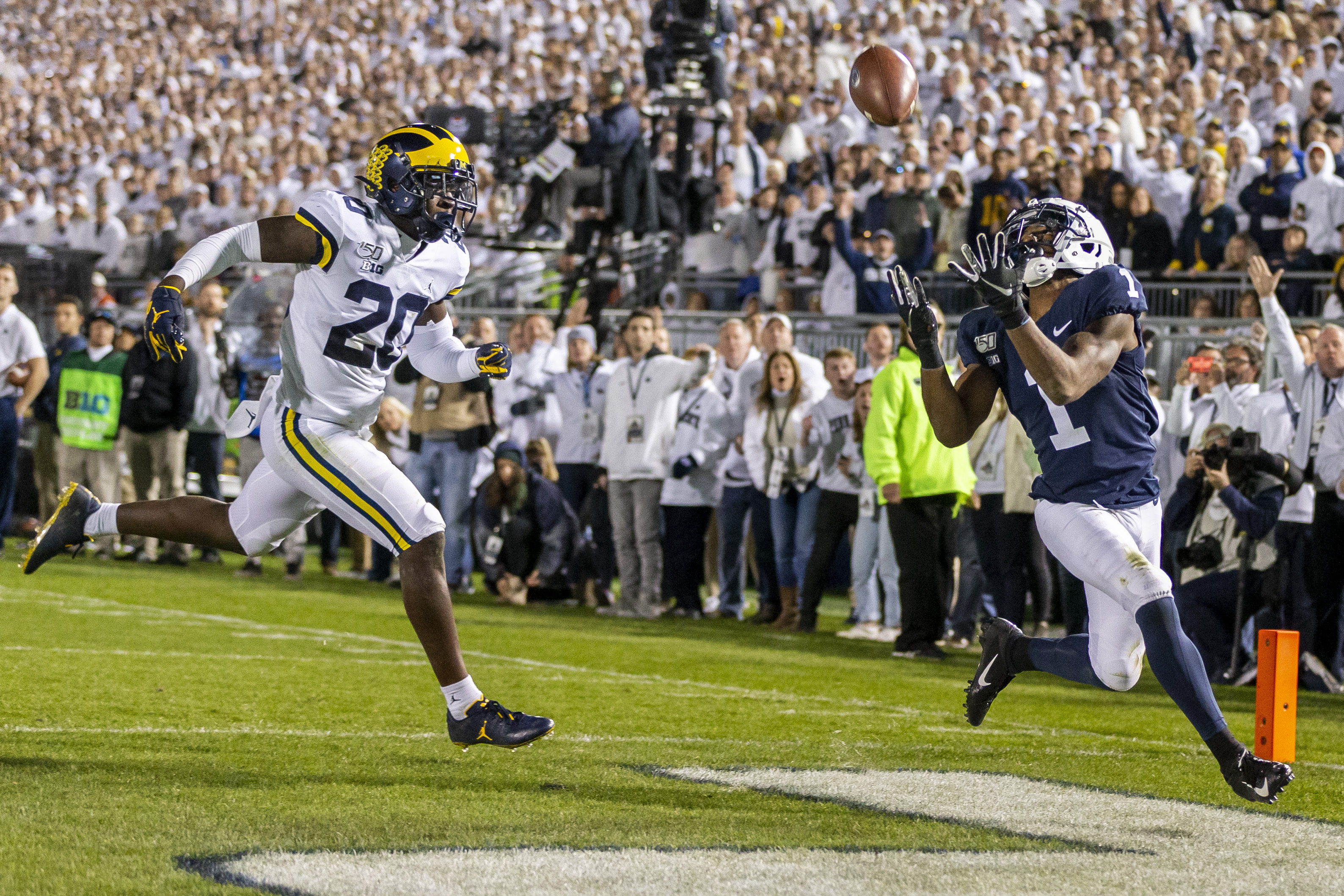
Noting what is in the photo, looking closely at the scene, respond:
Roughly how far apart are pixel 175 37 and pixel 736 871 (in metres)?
28.7

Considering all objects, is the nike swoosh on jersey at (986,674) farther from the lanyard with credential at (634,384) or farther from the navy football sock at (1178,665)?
the lanyard with credential at (634,384)

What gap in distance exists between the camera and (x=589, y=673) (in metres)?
8.12

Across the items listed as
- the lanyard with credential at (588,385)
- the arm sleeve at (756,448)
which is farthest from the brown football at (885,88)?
the lanyard with credential at (588,385)

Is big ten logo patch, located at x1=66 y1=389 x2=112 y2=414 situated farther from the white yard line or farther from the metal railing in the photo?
the white yard line

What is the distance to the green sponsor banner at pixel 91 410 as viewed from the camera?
13.5 m

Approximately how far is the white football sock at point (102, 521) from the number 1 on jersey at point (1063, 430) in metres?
3.19

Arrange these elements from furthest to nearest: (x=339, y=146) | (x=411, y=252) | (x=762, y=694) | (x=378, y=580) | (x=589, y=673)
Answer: (x=339, y=146), (x=378, y=580), (x=589, y=673), (x=762, y=694), (x=411, y=252)

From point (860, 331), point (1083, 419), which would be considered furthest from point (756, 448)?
point (1083, 419)

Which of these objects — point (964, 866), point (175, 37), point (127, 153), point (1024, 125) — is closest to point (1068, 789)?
point (964, 866)

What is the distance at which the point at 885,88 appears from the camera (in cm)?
786

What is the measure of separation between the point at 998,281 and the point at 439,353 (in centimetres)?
206

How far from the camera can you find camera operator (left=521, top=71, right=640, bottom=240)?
15.5 metres

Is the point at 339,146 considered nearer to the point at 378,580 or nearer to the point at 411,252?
the point at 378,580

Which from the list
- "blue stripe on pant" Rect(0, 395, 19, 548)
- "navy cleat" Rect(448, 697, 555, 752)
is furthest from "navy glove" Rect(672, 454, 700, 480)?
"navy cleat" Rect(448, 697, 555, 752)
